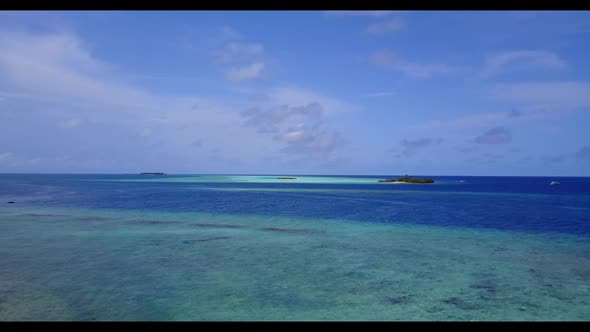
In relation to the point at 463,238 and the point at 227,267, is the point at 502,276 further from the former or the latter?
the point at 227,267

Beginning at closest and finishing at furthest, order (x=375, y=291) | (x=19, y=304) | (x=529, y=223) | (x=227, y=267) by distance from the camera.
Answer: (x=19, y=304)
(x=375, y=291)
(x=227, y=267)
(x=529, y=223)

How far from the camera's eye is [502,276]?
1274 centimetres

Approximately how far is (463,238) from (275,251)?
11.6 meters

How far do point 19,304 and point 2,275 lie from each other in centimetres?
370

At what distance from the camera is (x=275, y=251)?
639 inches

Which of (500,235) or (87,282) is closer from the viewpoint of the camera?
(87,282)

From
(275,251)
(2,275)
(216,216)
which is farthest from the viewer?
(216,216)

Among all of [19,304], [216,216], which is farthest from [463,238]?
[19,304]

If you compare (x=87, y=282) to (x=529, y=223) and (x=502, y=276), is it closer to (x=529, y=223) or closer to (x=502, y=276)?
(x=502, y=276)
